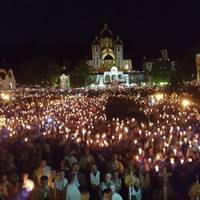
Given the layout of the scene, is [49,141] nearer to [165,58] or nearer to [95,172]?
Answer: [95,172]

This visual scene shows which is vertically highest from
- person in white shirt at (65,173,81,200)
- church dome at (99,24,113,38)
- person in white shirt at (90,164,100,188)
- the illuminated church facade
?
church dome at (99,24,113,38)

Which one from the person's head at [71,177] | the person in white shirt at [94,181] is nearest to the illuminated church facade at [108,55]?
the person in white shirt at [94,181]

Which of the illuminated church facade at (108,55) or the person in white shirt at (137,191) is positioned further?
the illuminated church facade at (108,55)

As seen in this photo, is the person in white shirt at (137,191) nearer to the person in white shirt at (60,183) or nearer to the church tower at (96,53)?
the person in white shirt at (60,183)

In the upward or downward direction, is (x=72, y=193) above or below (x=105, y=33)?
below

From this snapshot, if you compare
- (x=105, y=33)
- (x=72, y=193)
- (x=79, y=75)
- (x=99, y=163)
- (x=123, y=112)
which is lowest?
(x=72, y=193)

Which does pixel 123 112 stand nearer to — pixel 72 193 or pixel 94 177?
pixel 94 177

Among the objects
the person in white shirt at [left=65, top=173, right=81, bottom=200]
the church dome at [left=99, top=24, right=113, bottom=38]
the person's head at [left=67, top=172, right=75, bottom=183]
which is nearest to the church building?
the church dome at [left=99, top=24, right=113, bottom=38]

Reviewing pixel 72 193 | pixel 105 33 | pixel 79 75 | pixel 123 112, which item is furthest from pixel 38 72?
pixel 72 193

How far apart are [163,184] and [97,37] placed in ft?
553

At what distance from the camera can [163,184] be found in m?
11.5

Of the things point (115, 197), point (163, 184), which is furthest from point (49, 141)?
point (115, 197)

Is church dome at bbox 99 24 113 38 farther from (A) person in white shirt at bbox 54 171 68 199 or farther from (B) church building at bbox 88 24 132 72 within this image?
(A) person in white shirt at bbox 54 171 68 199

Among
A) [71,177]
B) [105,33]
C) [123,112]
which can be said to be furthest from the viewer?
[105,33]
